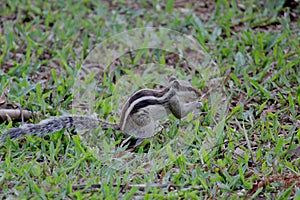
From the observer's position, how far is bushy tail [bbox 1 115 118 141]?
3791 mm

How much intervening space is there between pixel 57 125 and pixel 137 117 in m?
0.52

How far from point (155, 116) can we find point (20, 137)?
0.87 meters

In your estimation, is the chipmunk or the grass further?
the chipmunk

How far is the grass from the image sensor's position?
350 centimetres

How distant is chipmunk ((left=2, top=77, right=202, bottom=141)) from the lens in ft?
12.5

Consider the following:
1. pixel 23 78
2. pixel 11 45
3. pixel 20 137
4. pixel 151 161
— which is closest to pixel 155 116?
pixel 151 161

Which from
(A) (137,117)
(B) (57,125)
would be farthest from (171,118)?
(B) (57,125)

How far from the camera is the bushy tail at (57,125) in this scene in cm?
379

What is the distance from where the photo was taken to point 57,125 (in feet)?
12.7

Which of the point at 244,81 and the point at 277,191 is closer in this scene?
the point at 277,191

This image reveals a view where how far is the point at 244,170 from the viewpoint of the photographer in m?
3.61

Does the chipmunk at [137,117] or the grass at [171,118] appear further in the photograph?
the chipmunk at [137,117]

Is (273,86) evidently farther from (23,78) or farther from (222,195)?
(23,78)

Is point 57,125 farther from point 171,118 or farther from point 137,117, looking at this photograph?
point 171,118
